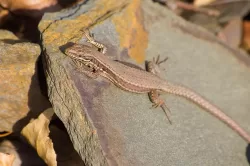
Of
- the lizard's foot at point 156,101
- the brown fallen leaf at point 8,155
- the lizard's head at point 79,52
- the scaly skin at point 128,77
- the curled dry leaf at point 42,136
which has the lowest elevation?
the brown fallen leaf at point 8,155

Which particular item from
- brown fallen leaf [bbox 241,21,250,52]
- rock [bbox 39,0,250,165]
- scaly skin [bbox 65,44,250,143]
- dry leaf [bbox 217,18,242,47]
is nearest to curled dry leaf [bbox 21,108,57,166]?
rock [bbox 39,0,250,165]

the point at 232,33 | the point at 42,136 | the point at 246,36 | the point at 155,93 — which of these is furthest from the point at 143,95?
the point at 246,36

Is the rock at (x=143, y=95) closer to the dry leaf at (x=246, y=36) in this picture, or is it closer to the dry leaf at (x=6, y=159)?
the dry leaf at (x=6, y=159)

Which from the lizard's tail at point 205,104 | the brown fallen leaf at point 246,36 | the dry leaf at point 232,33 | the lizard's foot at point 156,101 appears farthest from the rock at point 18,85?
the brown fallen leaf at point 246,36

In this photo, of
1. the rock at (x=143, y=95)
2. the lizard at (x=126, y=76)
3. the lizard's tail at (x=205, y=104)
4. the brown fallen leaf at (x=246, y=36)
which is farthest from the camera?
the brown fallen leaf at (x=246, y=36)

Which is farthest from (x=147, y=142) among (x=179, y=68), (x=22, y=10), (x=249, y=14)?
(x=249, y=14)

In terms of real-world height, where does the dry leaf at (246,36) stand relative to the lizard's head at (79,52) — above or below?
below

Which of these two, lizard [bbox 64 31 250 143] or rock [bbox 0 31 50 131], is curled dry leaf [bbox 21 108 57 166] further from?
lizard [bbox 64 31 250 143]
